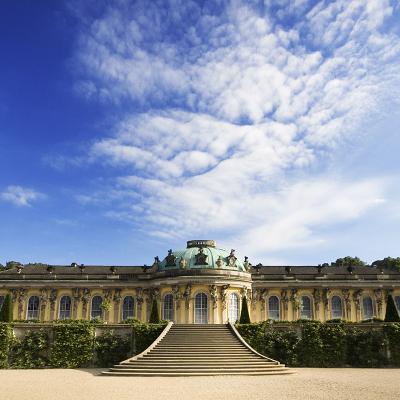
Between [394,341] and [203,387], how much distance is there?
19.6 metres

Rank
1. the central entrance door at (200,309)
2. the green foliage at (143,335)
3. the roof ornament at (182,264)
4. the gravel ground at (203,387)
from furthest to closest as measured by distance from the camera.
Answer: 1. the roof ornament at (182,264)
2. the central entrance door at (200,309)
3. the green foliage at (143,335)
4. the gravel ground at (203,387)

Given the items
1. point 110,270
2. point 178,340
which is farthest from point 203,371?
point 110,270

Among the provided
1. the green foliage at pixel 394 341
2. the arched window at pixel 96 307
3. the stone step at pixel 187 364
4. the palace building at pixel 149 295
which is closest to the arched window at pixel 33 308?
the palace building at pixel 149 295

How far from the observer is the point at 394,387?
22.8 metres

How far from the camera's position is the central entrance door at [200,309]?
1976 inches

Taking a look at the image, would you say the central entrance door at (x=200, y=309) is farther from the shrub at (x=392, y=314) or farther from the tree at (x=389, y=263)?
the tree at (x=389, y=263)

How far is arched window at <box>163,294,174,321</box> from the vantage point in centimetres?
5152

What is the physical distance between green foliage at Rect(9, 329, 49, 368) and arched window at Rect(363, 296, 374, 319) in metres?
39.0

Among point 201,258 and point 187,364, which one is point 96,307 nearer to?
point 201,258

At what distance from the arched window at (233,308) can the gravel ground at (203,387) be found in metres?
21.3

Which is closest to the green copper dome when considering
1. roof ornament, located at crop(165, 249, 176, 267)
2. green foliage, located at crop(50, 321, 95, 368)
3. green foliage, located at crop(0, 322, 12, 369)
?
roof ornament, located at crop(165, 249, 176, 267)

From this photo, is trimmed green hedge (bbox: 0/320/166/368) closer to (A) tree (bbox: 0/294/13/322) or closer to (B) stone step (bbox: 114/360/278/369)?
(B) stone step (bbox: 114/360/278/369)

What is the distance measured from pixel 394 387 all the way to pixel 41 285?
4575 centimetres

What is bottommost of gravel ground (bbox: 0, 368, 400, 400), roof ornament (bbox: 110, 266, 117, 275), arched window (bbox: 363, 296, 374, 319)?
gravel ground (bbox: 0, 368, 400, 400)
